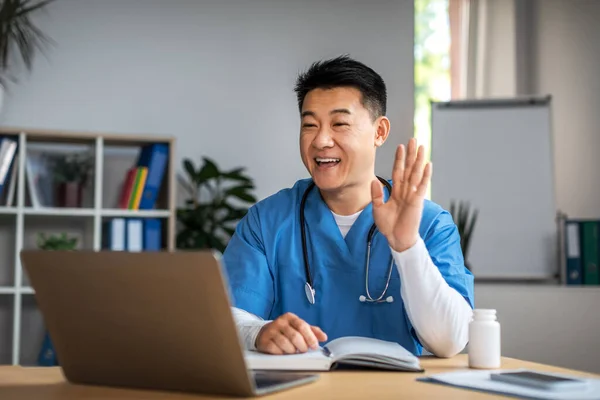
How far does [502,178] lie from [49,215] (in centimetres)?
254

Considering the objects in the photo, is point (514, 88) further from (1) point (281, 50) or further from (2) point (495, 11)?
(1) point (281, 50)

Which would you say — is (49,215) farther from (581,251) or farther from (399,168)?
(581,251)

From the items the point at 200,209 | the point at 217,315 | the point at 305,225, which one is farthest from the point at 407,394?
the point at 200,209

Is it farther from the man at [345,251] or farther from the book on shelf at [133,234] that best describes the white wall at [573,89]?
the man at [345,251]

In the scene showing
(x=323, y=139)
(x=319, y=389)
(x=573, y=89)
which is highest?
(x=573, y=89)

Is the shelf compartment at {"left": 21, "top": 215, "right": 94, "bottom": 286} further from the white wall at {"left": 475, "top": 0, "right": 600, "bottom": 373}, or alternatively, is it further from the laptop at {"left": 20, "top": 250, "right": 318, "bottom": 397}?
the laptop at {"left": 20, "top": 250, "right": 318, "bottom": 397}

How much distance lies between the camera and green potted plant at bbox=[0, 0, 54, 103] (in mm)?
3795

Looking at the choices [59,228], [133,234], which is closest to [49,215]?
[59,228]

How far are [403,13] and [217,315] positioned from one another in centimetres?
387

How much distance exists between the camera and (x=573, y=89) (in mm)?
4742

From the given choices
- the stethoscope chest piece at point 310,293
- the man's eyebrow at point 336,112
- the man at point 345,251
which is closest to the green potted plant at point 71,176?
the man at point 345,251

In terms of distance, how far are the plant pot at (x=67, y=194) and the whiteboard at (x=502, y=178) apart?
207 cm

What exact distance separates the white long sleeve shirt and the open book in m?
0.25

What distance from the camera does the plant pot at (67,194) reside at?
3.69m
